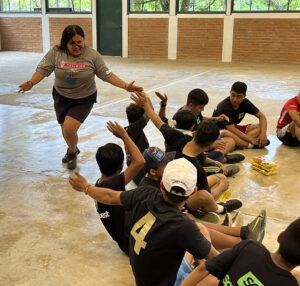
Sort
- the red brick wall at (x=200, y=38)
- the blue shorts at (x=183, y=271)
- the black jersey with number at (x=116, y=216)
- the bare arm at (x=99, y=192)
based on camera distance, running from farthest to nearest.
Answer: the red brick wall at (x=200, y=38) → the black jersey with number at (x=116, y=216) → the bare arm at (x=99, y=192) → the blue shorts at (x=183, y=271)

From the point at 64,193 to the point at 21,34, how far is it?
14628 millimetres

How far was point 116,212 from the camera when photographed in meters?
2.51

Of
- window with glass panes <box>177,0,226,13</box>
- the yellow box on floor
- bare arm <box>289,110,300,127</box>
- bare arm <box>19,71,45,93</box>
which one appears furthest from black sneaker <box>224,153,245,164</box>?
window with glass panes <box>177,0,226,13</box>

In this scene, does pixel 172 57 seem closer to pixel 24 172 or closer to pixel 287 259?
pixel 24 172

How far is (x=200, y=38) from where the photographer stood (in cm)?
1374

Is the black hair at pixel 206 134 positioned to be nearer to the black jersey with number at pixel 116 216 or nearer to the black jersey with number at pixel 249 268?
the black jersey with number at pixel 116 216

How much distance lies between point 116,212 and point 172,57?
12.2 meters

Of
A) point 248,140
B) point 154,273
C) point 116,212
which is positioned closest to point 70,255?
point 116,212

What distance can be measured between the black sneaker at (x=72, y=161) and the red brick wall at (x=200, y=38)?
10168 mm

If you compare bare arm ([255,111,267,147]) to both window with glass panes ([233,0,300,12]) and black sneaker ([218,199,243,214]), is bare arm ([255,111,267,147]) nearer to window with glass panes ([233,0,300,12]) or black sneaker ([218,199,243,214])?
black sneaker ([218,199,243,214])

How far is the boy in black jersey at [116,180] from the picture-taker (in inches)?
97.3

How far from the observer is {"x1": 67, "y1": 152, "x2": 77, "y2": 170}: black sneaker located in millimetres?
4203

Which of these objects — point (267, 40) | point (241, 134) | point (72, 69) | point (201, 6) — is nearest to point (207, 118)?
point (241, 134)

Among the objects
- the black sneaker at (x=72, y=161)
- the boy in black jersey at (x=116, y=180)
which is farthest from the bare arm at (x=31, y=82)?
the boy in black jersey at (x=116, y=180)
